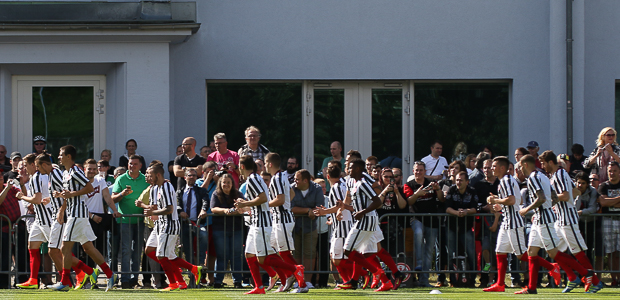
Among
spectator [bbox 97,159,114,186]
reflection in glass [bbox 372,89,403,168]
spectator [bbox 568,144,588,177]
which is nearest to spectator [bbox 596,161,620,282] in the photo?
spectator [bbox 568,144,588,177]

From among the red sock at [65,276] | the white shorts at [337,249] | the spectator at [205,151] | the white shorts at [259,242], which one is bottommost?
the red sock at [65,276]

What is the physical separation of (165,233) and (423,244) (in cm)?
362

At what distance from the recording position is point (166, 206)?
1142cm

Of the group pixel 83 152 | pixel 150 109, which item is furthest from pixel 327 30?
pixel 83 152

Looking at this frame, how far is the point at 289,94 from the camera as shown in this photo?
16828 mm

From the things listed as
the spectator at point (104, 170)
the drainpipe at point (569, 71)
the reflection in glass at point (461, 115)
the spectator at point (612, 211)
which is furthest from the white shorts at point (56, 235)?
the drainpipe at point (569, 71)

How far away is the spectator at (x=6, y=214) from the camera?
12078 mm

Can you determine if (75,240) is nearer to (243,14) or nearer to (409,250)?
(409,250)

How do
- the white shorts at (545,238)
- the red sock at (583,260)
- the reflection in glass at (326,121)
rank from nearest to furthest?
the white shorts at (545,238), the red sock at (583,260), the reflection in glass at (326,121)

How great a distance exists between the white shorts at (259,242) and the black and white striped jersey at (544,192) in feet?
10.8

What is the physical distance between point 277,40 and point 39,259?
659 cm

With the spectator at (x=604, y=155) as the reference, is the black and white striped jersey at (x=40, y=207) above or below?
below

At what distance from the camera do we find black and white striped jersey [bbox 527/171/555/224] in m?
10.9

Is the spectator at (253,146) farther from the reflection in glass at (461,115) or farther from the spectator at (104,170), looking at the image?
the reflection in glass at (461,115)
